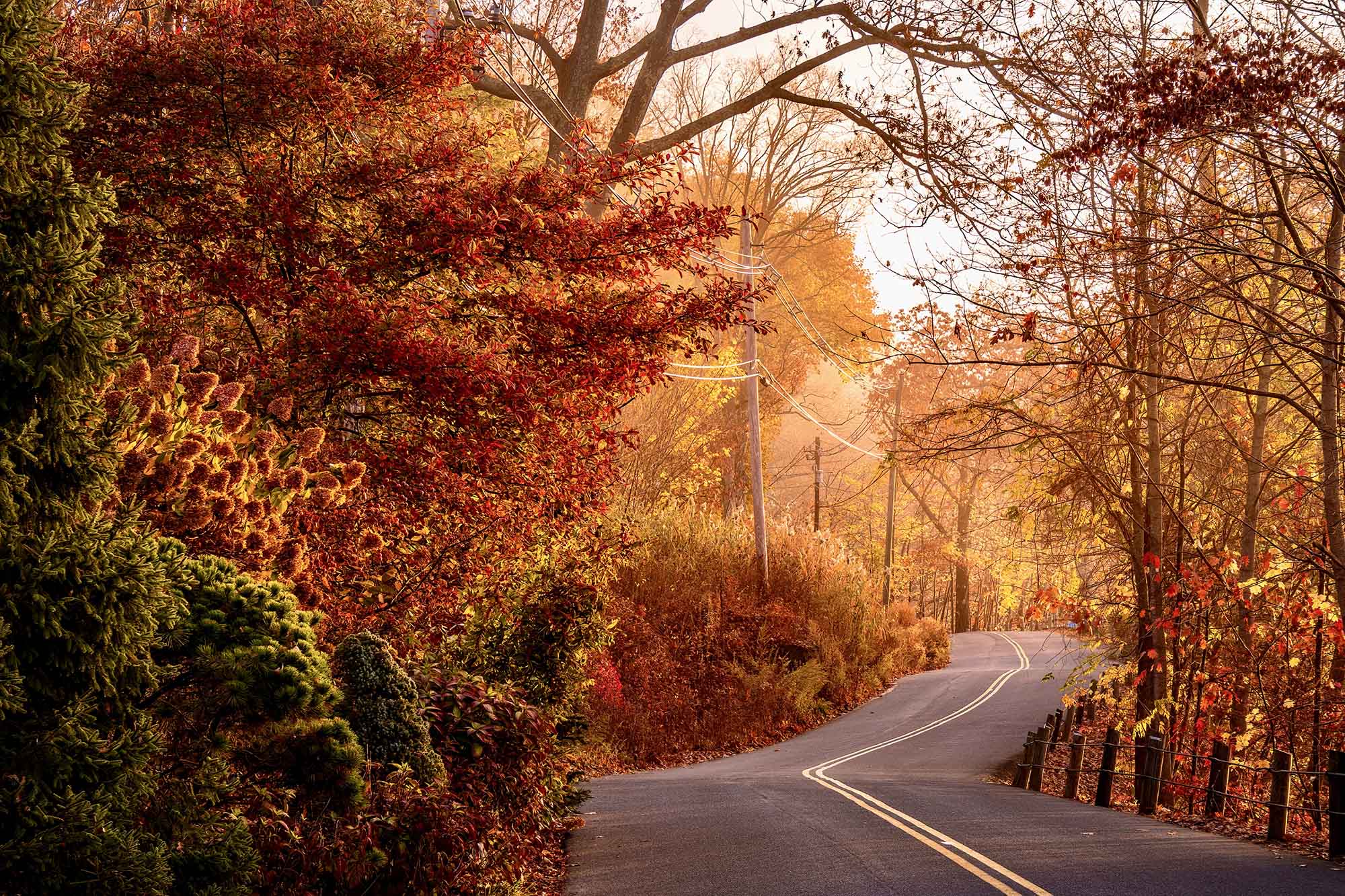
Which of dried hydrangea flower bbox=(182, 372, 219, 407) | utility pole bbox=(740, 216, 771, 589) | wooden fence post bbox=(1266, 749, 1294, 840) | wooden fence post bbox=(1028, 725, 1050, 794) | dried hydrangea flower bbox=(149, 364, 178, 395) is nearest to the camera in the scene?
dried hydrangea flower bbox=(149, 364, 178, 395)

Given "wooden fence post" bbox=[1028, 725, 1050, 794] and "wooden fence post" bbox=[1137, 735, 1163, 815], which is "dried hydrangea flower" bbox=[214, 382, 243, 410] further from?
"wooden fence post" bbox=[1028, 725, 1050, 794]

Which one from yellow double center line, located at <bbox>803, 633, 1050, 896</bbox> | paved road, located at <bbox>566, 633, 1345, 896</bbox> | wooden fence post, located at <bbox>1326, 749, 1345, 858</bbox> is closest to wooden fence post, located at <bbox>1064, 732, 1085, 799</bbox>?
paved road, located at <bbox>566, 633, 1345, 896</bbox>

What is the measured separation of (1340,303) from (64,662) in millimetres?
9110

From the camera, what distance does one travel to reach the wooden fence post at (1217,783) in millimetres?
13484

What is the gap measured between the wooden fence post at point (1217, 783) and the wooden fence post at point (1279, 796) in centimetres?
230

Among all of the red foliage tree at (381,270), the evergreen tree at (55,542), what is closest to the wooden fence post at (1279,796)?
the red foliage tree at (381,270)

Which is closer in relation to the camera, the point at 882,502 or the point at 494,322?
the point at 494,322

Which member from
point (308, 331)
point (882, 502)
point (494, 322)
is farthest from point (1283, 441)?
point (882, 502)

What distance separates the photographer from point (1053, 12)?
32.9 ft

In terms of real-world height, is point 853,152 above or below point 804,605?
above

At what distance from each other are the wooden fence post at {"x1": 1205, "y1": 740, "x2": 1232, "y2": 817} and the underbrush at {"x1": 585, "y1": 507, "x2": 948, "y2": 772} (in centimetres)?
1017

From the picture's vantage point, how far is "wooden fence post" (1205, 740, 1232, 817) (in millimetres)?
13484

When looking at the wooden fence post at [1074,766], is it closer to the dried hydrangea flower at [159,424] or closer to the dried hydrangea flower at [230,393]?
the dried hydrangea flower at [230,393]

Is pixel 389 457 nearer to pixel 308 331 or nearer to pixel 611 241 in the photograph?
pixel 308 331
